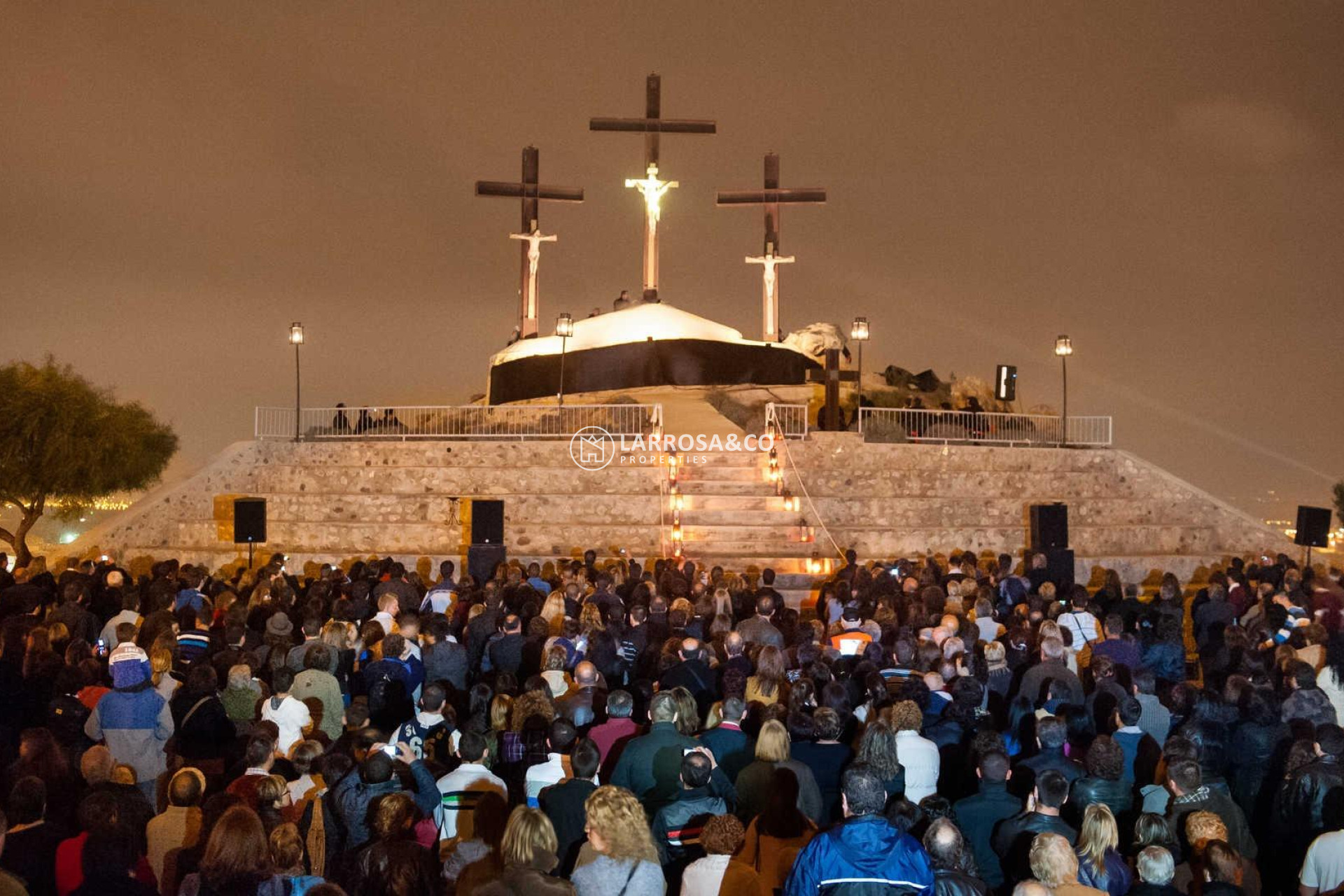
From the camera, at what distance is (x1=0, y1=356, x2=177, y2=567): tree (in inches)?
1016

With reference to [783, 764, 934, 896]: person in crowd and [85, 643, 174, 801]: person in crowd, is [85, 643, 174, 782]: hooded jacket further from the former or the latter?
[783, 764, 934, 896]: person in crowd

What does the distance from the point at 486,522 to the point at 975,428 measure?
10367 millimetres

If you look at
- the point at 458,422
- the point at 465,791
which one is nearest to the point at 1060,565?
the point at 458,422

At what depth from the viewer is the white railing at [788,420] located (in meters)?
23.5

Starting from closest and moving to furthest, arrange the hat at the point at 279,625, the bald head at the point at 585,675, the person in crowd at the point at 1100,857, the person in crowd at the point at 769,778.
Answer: the person in crowd at the point at 1100,857 → the person in crowd at the point at 769,778 → the bald head at the point at 585,675 → the hat at the point at 279,625

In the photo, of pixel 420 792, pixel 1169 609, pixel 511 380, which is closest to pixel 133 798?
pixel 420 792

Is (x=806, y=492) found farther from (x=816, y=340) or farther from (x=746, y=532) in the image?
(x=816, y=340)

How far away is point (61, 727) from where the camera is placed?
26.0 ft

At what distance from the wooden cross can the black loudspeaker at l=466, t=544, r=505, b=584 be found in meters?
7.50

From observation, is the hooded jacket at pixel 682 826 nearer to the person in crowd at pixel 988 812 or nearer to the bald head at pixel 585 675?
the person in crowd at pixel 988 812

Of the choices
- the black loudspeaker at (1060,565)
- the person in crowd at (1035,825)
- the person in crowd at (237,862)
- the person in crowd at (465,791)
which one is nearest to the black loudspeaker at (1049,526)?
the black loudspeaker at (1060,565)

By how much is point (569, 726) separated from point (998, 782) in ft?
6.92

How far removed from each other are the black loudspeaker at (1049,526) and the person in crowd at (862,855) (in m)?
15.7

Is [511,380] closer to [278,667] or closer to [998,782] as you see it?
[278,667]
